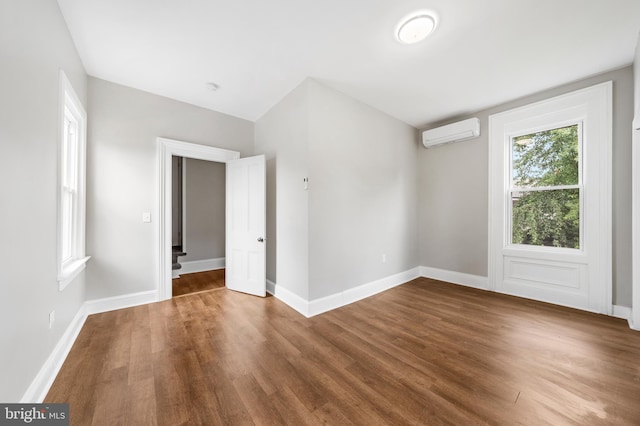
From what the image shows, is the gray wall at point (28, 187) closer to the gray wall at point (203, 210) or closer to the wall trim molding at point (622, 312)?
the gray wall at point (203, 210)

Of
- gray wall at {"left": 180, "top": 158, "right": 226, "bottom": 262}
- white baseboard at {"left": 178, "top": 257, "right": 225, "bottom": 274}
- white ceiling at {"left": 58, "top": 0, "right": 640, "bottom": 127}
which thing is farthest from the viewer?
gray wall at {"left": 180, "top": 158, "right": 226, "bottom": 262}

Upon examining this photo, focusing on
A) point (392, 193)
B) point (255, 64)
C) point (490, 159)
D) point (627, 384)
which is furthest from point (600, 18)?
point (255, 64)

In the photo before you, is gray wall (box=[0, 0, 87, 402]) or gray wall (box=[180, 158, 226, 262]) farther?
gray wall (box=[180, 158, 226, 262])

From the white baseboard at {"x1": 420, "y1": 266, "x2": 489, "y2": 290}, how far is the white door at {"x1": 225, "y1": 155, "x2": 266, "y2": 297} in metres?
2.99

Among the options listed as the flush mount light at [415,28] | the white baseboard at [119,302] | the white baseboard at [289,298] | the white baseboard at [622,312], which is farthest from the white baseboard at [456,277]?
the white baseboard at [119,302]

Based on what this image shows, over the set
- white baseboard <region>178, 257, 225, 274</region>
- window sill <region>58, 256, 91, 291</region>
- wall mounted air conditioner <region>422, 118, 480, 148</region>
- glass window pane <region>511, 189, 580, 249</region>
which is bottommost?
white baseboard <region>178, 257, 225, 274</region>

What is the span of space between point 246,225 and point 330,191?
4.70 ft

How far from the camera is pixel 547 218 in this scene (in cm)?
316

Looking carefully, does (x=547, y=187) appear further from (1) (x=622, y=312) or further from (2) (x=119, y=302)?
(2) (x=119, y=302)

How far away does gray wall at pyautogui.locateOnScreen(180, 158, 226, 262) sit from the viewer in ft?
15.8

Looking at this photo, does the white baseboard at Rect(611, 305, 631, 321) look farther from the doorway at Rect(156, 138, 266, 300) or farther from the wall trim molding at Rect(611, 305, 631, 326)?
the doorway at Rect(156, 138, 266, 300)

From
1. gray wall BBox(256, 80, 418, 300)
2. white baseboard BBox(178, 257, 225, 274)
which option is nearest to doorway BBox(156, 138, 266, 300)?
gray wall BBox(256, 80, 418, 300)

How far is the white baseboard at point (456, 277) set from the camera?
3.62 meters

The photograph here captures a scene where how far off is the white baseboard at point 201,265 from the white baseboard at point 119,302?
1.56m
